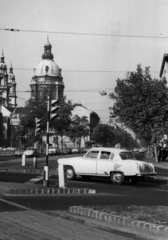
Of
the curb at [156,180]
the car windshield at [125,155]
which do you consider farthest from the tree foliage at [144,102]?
the car windshield at [125,155]

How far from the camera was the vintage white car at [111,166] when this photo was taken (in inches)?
888

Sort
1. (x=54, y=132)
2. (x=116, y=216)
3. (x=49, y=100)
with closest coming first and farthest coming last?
(x=116, y=216) < (x=49, y=100) < (x=54, y=132)

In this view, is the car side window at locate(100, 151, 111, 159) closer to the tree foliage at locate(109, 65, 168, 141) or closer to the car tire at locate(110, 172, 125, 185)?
the car tire at locate(110, 172, 125, 185)

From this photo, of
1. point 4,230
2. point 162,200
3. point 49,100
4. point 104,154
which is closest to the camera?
point 4,230

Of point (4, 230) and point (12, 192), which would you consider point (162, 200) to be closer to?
point (12, 192)

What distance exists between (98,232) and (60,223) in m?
1.16

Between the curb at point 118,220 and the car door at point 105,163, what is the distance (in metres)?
10.8

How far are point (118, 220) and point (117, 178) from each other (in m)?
12.4

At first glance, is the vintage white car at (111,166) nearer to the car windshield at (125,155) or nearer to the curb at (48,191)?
the car windshield at (125,155)

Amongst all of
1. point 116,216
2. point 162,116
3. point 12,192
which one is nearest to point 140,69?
point 162,116

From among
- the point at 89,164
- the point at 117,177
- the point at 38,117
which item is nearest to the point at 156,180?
the point at 117,177

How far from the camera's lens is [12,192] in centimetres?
1652

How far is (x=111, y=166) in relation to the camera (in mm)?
22938

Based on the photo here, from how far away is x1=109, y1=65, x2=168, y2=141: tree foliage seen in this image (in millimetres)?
53125
